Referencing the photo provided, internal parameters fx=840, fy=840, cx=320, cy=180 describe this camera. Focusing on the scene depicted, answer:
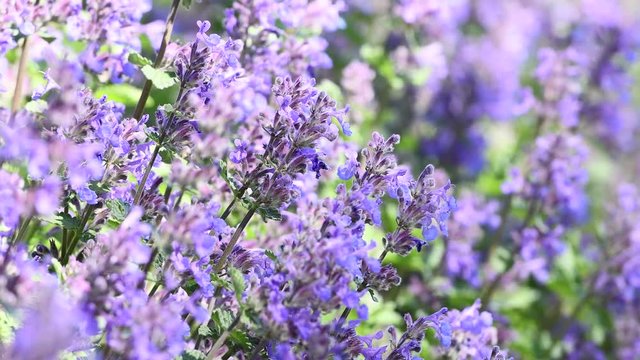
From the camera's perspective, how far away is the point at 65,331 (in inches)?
63.2

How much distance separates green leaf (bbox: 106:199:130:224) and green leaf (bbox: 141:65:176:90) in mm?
521

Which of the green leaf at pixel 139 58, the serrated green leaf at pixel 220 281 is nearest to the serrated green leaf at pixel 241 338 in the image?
the serrated green leaf at pixel 220 281

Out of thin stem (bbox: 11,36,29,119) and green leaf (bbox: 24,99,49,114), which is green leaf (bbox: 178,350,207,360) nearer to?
green leaf (bbox: 24,99,49,114)

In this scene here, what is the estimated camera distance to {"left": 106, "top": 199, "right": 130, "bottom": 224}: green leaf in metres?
2.97

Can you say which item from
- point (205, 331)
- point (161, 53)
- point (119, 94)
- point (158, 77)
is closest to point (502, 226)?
point (119, 94)

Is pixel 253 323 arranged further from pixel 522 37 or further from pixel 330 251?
pixel 522 37

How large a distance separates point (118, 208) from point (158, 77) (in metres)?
0.61

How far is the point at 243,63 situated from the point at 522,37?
7.06m

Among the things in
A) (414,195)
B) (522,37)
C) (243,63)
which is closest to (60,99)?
(414,195)

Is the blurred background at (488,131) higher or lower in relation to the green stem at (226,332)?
higher

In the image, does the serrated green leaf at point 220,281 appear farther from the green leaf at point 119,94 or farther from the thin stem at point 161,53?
the green leaf at point 119,94

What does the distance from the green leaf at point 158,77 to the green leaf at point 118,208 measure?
0.52 metres

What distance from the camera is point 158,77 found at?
10.9 ft

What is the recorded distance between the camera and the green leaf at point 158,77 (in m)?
3.29
